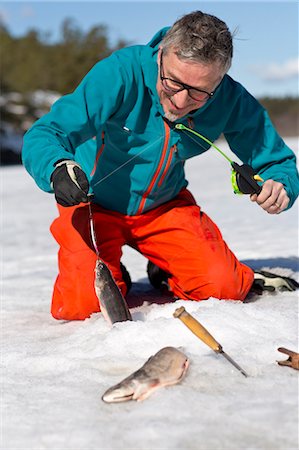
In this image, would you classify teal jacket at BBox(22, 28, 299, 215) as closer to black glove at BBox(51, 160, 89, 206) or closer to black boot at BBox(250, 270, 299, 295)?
black glove at BBox(51, 160, 89, 206)

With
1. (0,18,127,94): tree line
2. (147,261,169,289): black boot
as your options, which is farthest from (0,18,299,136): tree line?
(147,261,169,289): black boot

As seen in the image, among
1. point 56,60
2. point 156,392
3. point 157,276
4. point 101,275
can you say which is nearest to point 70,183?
point 101,275

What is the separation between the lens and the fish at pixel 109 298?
9.17ft

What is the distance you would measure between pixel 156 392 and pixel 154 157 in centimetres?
158

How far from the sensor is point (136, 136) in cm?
334

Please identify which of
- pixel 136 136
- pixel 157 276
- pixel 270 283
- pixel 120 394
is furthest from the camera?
pixel 157 276

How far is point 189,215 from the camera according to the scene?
377cm

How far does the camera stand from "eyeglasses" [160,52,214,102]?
9.70ft

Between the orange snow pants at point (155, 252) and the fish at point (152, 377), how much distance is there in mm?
1174

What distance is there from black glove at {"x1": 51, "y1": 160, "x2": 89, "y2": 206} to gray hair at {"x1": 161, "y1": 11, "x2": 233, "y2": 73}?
2.43ft

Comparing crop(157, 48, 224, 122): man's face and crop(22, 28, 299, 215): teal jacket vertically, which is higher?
crop(157, 48, 224, 122): man's face

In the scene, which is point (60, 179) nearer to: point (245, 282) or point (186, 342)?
point (186, 342)

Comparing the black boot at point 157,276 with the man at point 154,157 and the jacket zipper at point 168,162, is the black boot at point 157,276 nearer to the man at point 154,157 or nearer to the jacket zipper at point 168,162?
the man at point 154,157

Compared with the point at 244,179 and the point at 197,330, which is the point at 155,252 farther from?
the point at 197,330
